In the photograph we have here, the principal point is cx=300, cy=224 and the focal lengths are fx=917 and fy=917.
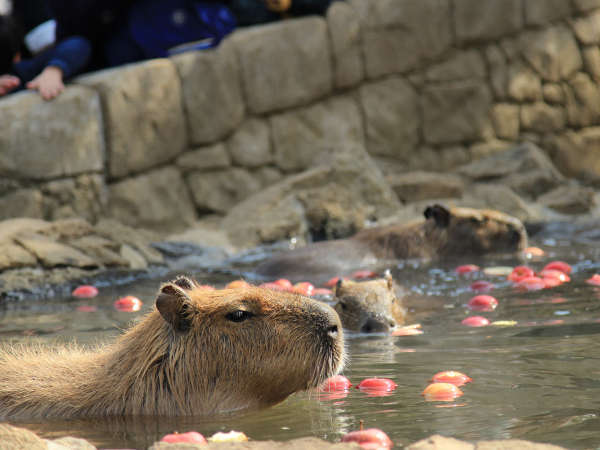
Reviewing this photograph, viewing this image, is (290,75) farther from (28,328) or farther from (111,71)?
(28,328)

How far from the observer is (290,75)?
1088cm

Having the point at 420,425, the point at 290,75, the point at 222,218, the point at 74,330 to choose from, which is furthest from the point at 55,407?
the point at 290,75

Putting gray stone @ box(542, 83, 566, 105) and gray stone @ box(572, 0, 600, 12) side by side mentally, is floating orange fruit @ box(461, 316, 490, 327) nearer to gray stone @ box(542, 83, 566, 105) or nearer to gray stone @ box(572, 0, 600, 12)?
gray stone @ box(542, 83, 566, 105)

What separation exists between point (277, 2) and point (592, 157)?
5301 millimetres

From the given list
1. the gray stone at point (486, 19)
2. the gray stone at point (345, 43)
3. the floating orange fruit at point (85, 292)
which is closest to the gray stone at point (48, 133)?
the floating orange fruit at point (85, 292)

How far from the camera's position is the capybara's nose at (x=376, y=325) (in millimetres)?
5609

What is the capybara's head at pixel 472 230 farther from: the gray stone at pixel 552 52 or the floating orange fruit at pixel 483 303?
the gray stone at pixel 552 52

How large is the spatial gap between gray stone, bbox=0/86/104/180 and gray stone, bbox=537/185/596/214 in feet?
17.2

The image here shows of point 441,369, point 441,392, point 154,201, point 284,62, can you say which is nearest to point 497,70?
point 284,62

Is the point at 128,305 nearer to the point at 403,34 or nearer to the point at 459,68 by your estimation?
the point at 403,34

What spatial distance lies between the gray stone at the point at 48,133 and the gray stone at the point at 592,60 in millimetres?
7360

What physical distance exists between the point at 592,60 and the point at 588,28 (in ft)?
1.54

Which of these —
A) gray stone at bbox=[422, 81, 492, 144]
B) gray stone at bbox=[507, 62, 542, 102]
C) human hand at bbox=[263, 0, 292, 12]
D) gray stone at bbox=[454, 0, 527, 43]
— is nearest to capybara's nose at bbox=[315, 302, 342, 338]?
human hand at bbox=[263, 0, 292, 12]

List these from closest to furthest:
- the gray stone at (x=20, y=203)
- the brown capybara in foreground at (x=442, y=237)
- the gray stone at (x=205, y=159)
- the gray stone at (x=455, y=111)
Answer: the brown capybara in foreground at (x=442, y=237) < the gray stone at (x=20, y=203) < the gray stone at (x=205, y=159) < the gray stone at (x=455, y=111)
